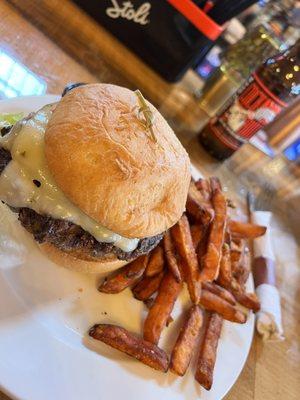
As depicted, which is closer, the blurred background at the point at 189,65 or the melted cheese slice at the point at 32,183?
the melted cheese slice at the point at 32,183

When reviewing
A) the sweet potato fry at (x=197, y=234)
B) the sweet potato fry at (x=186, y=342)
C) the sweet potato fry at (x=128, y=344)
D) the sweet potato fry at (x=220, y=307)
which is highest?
the sweet potato fry at (x=197, y=234)

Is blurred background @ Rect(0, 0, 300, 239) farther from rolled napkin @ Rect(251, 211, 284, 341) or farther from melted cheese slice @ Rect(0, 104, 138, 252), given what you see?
melted cheese slice @ Rect(0, 104, 138, 252)

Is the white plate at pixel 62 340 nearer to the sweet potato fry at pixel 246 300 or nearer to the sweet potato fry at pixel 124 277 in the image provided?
the sweet potato fry at pixel 124 277

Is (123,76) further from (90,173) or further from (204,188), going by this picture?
(90,173)

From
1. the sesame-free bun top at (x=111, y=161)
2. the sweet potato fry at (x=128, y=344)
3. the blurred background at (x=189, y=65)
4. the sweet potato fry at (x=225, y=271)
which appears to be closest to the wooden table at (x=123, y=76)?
the blurred background at (x=189, y=65)

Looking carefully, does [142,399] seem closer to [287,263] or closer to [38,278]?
[38,278]

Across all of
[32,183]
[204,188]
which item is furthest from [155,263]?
[32,183]
